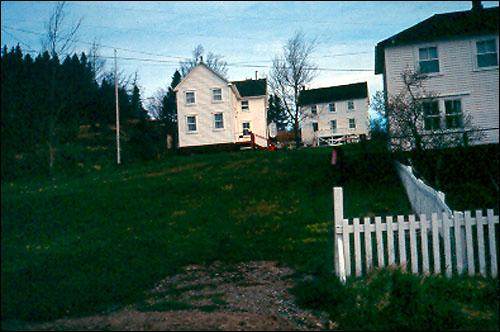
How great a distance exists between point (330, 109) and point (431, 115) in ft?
99.9

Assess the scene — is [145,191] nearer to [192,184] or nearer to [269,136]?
[192,184]

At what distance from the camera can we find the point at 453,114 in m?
18.1

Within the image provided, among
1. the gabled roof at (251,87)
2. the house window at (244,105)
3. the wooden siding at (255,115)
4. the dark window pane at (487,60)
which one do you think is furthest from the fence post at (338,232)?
the gabled roof at (251,87)

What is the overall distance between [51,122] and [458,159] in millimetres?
13956

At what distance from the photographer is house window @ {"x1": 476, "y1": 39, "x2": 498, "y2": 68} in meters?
20.8

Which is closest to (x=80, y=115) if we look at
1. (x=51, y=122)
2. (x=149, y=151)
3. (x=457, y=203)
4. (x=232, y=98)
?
(x=51, y=122)

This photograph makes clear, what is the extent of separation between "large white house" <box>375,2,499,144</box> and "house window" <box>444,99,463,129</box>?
0.03 m

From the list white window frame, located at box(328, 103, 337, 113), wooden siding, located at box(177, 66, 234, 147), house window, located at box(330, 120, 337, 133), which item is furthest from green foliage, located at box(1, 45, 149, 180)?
white window frame, located at box(328, 103, 337, 113)

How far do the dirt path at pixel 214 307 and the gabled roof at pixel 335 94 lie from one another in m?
33.9

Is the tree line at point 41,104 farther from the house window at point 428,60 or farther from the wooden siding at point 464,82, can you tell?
the house window at point 428,60

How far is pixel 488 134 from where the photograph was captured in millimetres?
20375

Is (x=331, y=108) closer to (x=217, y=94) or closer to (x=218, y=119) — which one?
(x=217, y=94)

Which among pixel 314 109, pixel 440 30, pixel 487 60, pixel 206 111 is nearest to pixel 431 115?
pixel 487 60

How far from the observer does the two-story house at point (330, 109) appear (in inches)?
1532
